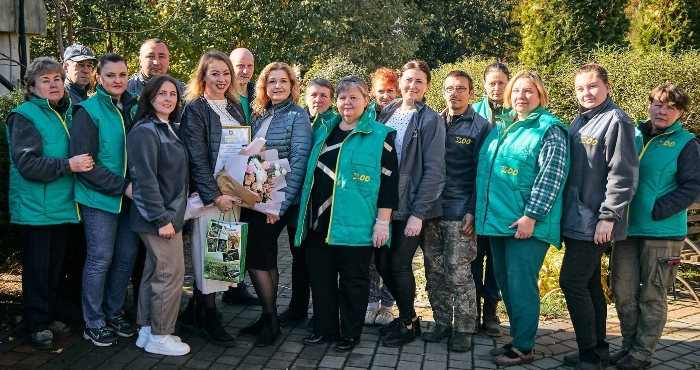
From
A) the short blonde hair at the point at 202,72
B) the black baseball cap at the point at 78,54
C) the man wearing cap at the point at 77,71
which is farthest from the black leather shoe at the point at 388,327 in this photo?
the black baseball cap at the point at 78,54

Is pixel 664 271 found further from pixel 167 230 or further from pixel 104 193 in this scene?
pixel 104 193

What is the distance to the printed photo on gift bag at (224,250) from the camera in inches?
198

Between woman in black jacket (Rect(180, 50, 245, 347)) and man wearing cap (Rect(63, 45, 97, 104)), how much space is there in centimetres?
117

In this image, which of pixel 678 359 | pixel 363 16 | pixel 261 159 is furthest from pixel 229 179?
pixel 363 16

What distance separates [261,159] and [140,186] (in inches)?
35.3

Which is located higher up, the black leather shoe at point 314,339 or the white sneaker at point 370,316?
the white sneaker at point 370,316

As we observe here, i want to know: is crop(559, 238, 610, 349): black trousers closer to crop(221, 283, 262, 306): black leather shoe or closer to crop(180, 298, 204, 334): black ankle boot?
crop(180, 298, 204, 334): black ankle boot

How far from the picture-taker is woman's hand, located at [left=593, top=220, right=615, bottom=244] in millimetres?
4531

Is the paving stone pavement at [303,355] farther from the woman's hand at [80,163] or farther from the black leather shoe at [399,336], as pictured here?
the woman's hand at [80,163]

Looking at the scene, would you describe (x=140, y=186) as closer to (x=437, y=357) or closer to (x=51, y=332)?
(x=51, y=332)

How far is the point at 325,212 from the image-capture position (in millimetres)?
5078

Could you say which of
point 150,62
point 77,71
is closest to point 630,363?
point 150,62

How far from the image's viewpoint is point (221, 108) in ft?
17.2

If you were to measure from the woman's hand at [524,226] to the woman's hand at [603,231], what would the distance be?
1.37 feet
